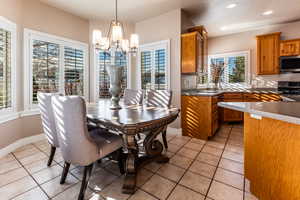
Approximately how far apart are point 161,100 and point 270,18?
3769mm

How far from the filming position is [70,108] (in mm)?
1357

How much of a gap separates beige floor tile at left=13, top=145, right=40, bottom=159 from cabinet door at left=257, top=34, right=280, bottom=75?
564 cm

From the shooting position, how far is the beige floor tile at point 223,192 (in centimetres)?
149

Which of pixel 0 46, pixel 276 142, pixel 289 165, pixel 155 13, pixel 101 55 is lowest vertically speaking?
pixel 289 165

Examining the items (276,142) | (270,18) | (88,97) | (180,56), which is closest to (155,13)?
(180,56)

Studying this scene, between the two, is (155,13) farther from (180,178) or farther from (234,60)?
(180,178)

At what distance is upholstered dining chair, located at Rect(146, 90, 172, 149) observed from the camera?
8.18 feet

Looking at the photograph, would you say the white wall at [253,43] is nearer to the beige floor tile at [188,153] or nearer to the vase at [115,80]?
the beige floor tile at [188,153]

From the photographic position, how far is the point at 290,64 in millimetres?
3770

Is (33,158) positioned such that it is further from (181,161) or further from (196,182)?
(196,182)

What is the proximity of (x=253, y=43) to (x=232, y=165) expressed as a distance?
13.4ft

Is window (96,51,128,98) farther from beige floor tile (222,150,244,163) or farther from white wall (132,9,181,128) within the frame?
beige floor tile (222,150,244,163)

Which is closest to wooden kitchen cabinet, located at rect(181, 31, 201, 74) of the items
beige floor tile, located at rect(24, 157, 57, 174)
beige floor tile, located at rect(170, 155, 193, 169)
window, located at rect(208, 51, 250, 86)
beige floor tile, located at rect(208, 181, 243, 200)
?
beige floor tile, located at rect(170, 155, 193, 169)

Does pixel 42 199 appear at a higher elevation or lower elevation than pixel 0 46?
lower
